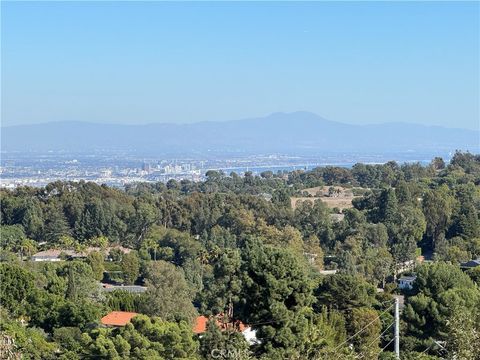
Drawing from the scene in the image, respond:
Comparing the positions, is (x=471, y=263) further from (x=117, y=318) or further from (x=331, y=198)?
(x=331, y=198)

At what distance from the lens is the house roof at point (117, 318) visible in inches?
739

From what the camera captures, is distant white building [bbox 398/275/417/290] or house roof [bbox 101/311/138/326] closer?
house roof [bbox 101/311/138/326]

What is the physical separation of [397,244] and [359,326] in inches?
606

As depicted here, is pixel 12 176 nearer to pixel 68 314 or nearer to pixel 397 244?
pixel 397 244

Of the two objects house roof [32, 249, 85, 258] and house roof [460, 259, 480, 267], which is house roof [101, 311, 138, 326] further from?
house roof [460, 259, 480, 267]

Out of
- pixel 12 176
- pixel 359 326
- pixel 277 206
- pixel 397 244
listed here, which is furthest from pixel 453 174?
pixel 12 176

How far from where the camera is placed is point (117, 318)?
1928 cm


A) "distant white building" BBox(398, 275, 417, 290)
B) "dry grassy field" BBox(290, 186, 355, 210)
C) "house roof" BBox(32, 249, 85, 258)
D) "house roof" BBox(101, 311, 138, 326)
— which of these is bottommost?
"distant white building" BBox(398, 275, 417, 290)

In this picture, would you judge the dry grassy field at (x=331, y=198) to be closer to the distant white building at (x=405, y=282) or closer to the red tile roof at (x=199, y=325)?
the distant white building at (x=405, y=282)

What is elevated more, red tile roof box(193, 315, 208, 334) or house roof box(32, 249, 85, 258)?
red tile roof box(193, 315, 208, 334)

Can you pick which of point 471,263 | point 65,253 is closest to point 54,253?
point 65,253

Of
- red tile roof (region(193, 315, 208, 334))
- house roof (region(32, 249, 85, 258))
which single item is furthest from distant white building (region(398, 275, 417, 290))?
house roof (region(32, 249, 85, 258))

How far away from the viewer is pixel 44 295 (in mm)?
19562

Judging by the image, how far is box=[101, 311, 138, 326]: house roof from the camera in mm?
18766
